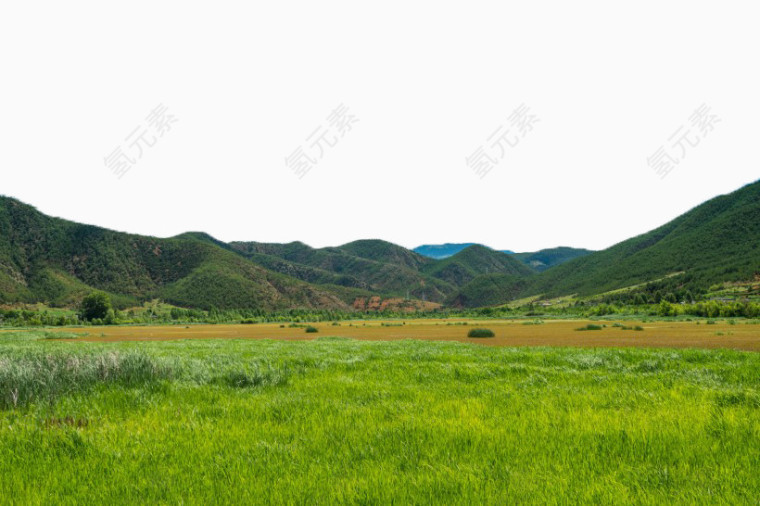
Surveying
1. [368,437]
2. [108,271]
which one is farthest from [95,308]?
[368,437]

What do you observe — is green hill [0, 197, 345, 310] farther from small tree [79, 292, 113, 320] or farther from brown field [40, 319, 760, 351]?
brown field [40, 319, 760, 351]

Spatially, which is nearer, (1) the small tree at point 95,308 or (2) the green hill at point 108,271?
(1) the small tree at point 95,308

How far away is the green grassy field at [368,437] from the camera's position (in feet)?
14.1

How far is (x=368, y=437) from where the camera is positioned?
596 centimetres

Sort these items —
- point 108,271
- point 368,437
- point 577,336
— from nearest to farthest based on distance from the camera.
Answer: point 368,437, point 577,336, point 108,271

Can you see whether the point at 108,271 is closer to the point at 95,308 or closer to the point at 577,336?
the point at 95,308

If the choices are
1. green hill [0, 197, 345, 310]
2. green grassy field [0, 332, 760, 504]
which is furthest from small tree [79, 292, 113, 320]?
green grassy field [0, 332, 760, 504]

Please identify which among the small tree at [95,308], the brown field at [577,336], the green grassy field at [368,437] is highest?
the small tree at [95,308]

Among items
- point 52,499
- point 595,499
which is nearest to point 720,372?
point 595,499

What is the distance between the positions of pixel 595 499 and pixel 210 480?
4.28 meters

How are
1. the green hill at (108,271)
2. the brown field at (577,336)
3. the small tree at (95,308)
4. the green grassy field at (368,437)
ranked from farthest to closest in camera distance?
the green hill at (108,271) → the small tree at (95,308) → the brown field at (577,336) → the green grassy field at (368,437)

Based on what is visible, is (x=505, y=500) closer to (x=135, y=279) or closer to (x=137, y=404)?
(x=137, y=404)

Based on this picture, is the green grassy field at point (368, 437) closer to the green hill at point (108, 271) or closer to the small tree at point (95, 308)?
the small tree at point (95, 308)

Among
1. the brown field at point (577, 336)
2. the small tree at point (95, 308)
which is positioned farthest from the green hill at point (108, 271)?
the brown field at point (577, 336)
